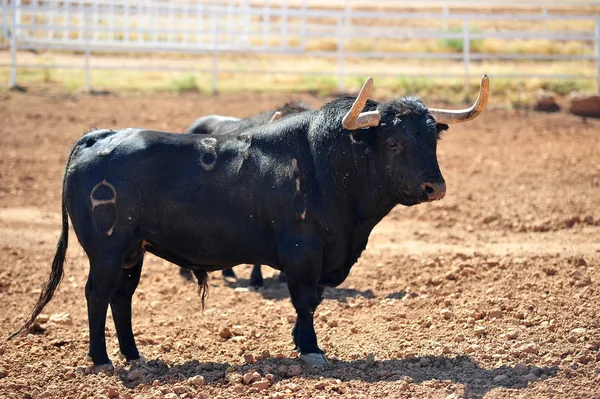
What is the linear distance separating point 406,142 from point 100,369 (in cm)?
305

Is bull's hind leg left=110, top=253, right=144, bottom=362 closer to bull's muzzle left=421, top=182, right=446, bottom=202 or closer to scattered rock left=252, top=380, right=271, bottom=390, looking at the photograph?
scattered rock left=252, top=380, right=271, bottom=390

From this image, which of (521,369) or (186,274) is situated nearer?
(521,369)

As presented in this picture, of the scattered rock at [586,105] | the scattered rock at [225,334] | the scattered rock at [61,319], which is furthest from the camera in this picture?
the scattered rock at [586,105]

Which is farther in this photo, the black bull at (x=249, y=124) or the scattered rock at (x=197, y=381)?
the black bull at (x=249, y=124)

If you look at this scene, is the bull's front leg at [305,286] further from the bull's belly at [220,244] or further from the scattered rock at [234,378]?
the scattered rock at [234,378]

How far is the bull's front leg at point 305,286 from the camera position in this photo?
743cm

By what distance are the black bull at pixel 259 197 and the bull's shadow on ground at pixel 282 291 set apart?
80.7 inches

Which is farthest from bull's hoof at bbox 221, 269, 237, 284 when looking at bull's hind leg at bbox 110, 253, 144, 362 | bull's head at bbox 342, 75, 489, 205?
bull's head at bbox 342, 75, 489, 205

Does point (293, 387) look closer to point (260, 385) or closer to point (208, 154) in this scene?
point (260, 385)

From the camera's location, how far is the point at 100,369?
7488 mm

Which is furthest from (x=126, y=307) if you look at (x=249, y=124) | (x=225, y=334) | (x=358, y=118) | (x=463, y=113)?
(x=249, y=124)

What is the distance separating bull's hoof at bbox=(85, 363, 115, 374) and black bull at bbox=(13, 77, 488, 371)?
Answer: 3 centimetres

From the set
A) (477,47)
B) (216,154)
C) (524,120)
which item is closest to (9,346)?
(216,154)

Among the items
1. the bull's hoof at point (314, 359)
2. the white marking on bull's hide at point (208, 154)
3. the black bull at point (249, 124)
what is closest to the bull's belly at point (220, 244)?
the white marking on bull's hide at point (208, 154)
